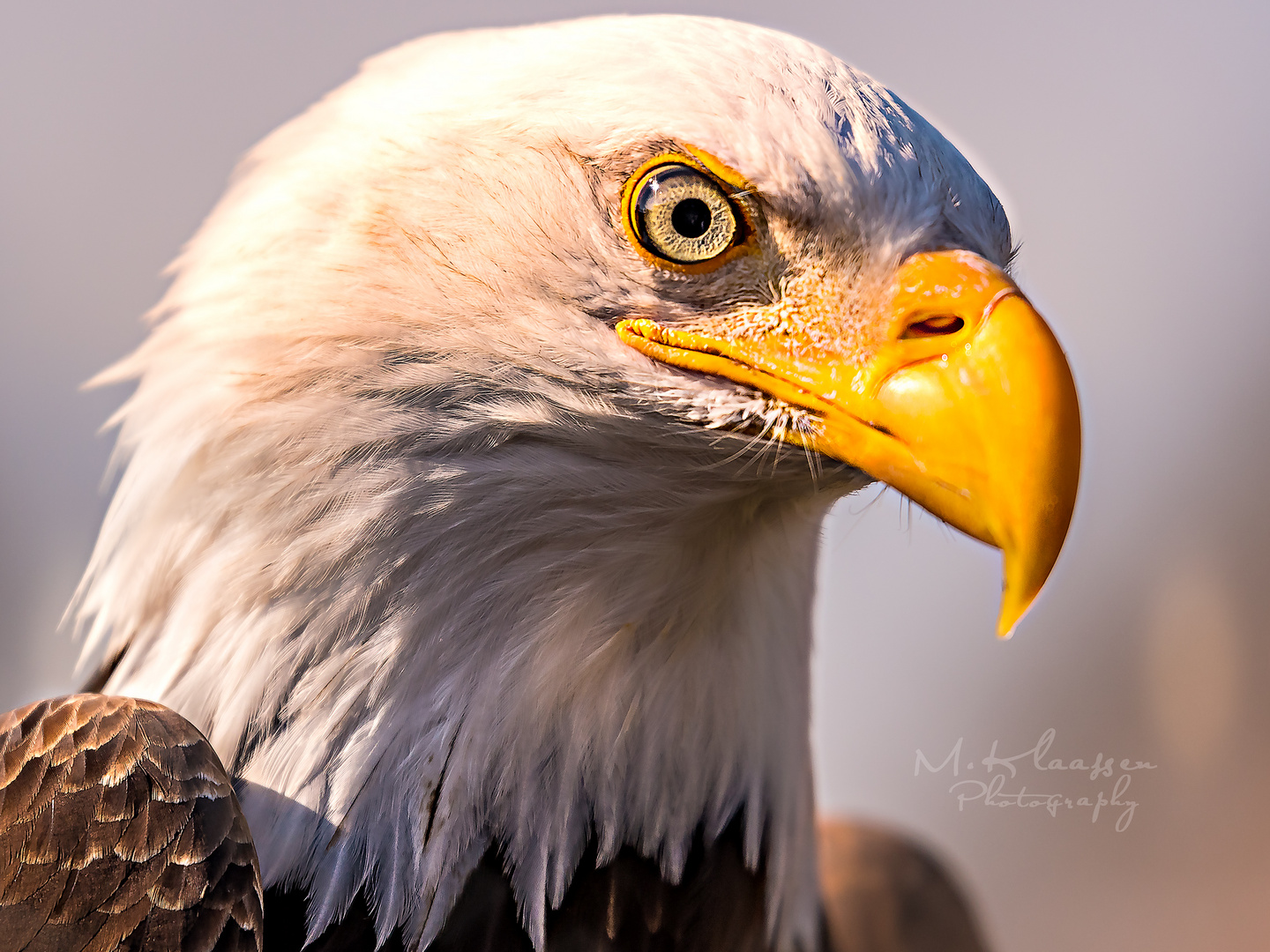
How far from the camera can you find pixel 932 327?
1105 mm

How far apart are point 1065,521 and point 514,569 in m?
0.69

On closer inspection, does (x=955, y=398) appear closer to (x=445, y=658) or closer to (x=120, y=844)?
(x=445, y=658)

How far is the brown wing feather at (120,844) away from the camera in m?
1.04

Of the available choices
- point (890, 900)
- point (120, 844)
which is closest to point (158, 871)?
point (120, 844)

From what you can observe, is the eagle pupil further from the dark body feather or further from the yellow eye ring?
the dark body feather

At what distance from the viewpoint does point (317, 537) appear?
48.3 inches

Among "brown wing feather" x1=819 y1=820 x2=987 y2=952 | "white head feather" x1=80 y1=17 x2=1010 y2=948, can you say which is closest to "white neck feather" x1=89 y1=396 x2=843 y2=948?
"white head feather" x1=80 y1=17 x2=1010 y2=948

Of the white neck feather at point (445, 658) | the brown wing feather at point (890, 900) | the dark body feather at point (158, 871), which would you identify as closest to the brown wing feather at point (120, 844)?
the dark body feather at point (158, 871)

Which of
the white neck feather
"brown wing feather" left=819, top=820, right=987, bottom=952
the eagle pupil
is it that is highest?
the eagle pupil

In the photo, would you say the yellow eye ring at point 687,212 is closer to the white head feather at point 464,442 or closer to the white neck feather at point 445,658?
the white head feather at point 464,442

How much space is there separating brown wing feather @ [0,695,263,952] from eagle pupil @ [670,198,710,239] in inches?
33.6

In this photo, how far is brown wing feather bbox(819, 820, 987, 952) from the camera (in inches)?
94.2

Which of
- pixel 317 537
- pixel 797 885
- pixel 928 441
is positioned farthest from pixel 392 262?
pixel 797 885

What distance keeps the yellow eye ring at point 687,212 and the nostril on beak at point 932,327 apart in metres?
0.22
